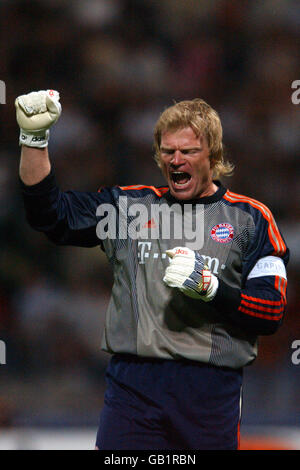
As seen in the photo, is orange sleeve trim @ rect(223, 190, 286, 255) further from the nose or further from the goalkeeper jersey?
the nose

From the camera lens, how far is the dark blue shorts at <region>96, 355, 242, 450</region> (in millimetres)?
1986

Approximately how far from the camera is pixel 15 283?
358 cm

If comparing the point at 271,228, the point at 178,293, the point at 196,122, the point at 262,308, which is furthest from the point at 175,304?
the point at 196,122

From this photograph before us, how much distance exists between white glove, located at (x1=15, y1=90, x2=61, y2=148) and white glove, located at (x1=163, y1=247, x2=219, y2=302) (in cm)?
51

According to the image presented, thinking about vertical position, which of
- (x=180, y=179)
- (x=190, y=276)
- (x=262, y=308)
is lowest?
(x=262, y=308)

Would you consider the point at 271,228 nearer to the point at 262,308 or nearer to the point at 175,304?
the point at 262,308

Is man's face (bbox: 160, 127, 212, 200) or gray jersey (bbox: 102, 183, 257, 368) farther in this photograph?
man's face (bbox: 160, 127, 212, 200)

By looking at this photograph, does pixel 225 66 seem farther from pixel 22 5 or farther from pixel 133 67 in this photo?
pixel 22 5

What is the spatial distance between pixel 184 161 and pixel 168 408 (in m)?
0.75

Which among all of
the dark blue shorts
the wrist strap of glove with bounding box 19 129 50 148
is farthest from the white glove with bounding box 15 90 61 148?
the dark blue shorts

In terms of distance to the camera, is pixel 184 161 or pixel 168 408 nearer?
pixel 168 408

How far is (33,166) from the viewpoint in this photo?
1992 millimetres

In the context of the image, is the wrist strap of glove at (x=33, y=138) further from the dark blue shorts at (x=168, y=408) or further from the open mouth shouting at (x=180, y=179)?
the dark blue shorts at (x=168, y=408)
